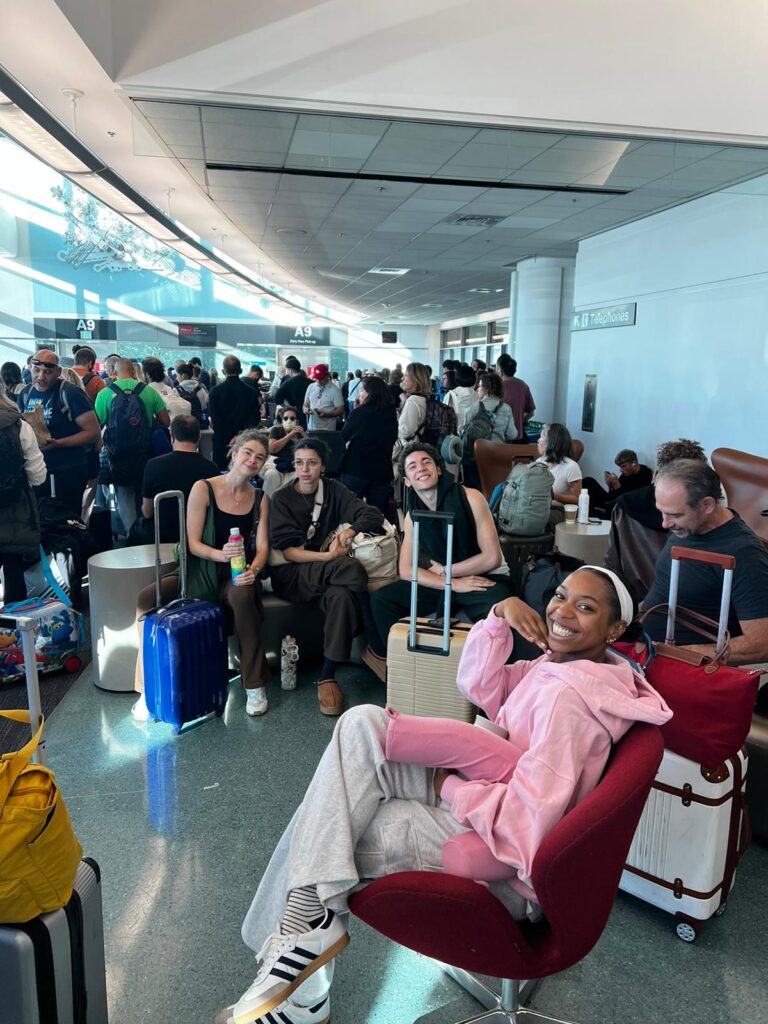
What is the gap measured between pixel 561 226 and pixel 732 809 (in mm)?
8693

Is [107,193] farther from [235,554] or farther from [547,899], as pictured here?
[547,899]

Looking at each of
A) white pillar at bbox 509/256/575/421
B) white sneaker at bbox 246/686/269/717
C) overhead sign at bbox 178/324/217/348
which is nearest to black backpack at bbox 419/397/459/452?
white sneaker at bbox 246/686/269/717

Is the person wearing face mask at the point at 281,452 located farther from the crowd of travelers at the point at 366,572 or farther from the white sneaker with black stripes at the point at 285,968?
the white sneaker with black stripes at the point at 285,968

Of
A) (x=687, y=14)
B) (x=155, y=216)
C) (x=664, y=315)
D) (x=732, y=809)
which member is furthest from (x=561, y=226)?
(x=732, y=809)

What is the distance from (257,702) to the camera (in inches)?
141

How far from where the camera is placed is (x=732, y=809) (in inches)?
83.4

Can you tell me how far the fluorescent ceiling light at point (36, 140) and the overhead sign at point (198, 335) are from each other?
34.8 feet

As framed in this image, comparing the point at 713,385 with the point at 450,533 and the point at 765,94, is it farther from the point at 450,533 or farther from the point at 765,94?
the point at 450,533

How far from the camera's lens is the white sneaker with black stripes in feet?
5.29

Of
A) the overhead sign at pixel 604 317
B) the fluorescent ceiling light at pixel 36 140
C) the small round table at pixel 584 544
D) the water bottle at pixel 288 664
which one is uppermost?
the fluorescent ceiling light at pixel 36 140

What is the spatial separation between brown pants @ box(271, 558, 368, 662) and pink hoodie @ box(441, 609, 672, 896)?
1970 millimetres

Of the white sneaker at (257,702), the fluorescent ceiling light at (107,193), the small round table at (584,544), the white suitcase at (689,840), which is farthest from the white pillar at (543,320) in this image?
the white suitcase at (689,840)

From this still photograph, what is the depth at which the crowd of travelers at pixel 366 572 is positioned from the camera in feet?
5.43

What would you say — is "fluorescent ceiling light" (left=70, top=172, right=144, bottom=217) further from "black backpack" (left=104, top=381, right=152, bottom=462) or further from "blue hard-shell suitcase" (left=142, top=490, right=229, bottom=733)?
"blue hard-shell suitcase" (left=142, top=490, right=229, bottom=733)
